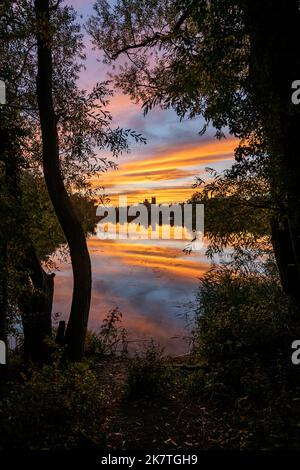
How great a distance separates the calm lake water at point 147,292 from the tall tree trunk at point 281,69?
10798 mm

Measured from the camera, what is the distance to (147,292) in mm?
26359

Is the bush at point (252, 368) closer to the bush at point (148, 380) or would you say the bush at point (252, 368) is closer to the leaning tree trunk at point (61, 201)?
the bush at point (148, 380)

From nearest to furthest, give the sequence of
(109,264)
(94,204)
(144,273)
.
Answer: (94,204) < (144,273) < (109,264)

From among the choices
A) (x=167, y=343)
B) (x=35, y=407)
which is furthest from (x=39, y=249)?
(x=167, y=343)

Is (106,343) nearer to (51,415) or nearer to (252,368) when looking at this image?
(252,368)

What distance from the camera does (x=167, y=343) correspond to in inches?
644

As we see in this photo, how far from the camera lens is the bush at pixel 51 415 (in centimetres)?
611

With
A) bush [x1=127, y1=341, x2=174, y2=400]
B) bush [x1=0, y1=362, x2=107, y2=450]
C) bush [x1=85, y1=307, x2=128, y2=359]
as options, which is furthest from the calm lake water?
bush [x1=0, y1=362, x2=107, y2=450]

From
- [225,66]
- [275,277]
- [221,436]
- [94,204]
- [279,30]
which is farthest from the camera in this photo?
[275,277]

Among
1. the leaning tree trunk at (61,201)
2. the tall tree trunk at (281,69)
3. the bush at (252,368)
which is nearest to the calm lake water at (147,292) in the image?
the bush at (252,368)

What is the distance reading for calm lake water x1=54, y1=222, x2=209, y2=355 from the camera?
18.2m

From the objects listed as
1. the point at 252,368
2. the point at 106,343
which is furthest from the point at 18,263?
the point at 106,343

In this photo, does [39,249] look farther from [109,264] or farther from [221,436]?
[109,264]

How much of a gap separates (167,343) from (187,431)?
9.01m
